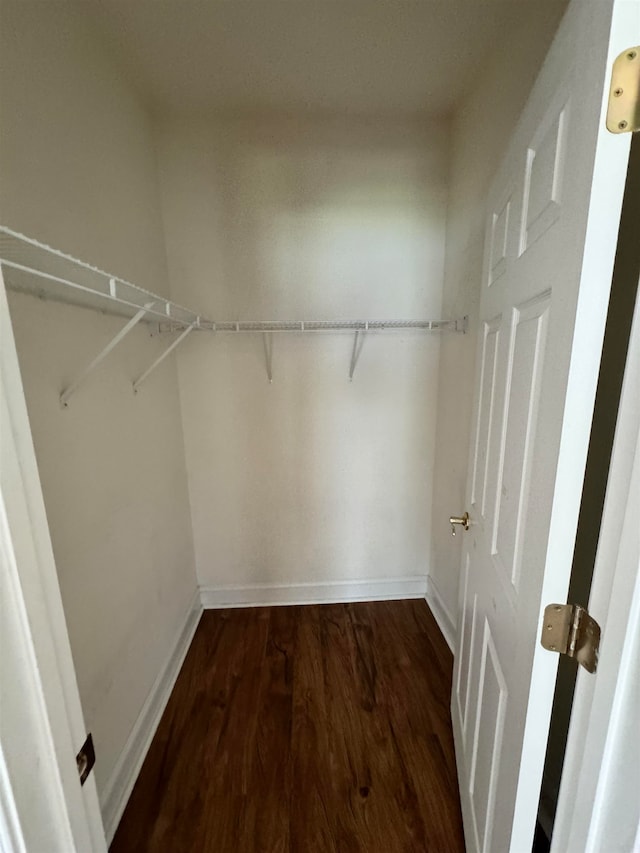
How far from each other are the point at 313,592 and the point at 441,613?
2.41ft

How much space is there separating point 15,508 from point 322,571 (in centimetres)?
202

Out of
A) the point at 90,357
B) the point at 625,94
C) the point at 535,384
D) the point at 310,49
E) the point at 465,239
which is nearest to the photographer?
the point at 625,94

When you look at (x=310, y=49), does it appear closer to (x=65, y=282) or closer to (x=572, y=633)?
(x=65, y=282)

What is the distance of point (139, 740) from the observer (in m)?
1.48

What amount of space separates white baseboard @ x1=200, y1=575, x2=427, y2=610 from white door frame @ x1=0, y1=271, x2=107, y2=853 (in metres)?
1.76

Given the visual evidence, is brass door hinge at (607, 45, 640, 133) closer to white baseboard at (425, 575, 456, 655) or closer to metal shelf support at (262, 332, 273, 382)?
metal shelf support at (262, 332, 273, 382)

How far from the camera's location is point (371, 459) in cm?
221

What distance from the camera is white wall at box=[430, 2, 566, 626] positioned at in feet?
4.28

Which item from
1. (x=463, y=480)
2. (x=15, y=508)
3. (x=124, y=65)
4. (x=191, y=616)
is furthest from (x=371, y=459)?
Result: (x=124, y=65)

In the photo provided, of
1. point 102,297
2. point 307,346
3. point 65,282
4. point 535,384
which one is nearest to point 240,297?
point 307,346

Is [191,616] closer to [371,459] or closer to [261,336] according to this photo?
[371,459]

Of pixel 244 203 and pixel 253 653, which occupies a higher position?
pixel 244 203

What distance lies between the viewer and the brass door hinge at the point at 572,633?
0.59 meters

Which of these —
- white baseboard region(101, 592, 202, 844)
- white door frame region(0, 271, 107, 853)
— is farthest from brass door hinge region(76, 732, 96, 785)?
white baseboard region(101, 592, 202, 844)
